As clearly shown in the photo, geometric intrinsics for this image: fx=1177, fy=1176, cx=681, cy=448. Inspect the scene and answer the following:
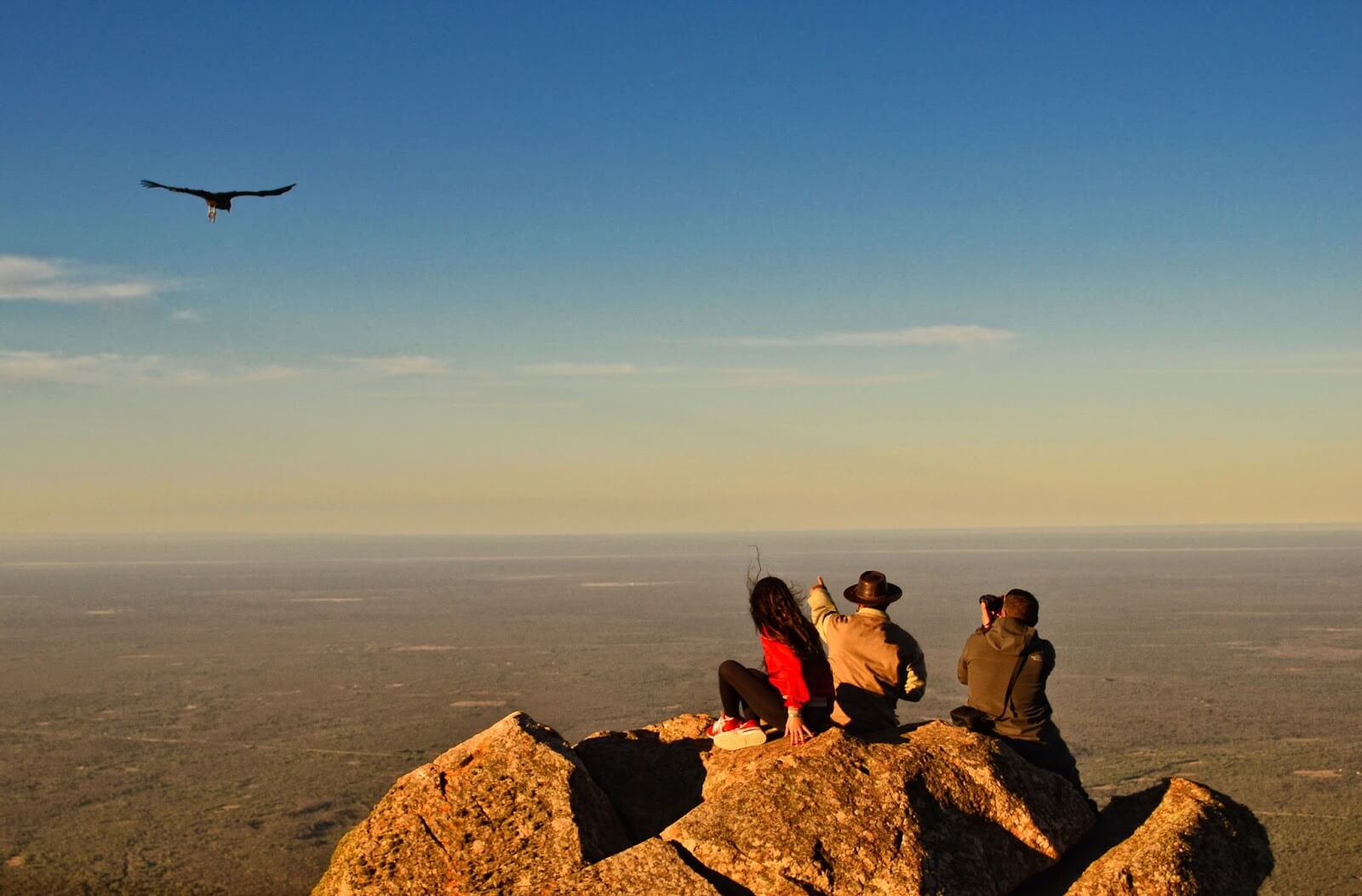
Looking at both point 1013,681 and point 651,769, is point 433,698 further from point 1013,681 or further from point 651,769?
point 1013,681

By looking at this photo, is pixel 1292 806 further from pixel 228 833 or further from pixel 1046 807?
pixel 228 833

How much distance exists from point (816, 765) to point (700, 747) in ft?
5.95

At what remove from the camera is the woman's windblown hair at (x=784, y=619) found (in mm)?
9203

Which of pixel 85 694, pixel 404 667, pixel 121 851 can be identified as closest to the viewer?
pixel 121 851

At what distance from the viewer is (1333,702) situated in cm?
3859

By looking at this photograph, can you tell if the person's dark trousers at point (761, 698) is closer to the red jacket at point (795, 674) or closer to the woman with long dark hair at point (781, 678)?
the woman with long dark hair at point (781, 678)

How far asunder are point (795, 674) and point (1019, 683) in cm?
213

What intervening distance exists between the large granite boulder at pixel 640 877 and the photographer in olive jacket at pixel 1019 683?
3.37 m

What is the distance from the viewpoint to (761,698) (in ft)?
31.3

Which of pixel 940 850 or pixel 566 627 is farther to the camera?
pixel 566 627

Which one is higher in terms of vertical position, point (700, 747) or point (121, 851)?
point (700, 747)

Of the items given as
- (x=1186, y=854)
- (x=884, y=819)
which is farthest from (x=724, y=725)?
(x=1186, y=854)

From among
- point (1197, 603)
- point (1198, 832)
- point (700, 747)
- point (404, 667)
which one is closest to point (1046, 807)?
point (1198, 832)

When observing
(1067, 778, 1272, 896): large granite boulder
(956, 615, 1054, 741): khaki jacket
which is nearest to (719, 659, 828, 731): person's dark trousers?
(956, 615, 1054, 741): khaki jacket
